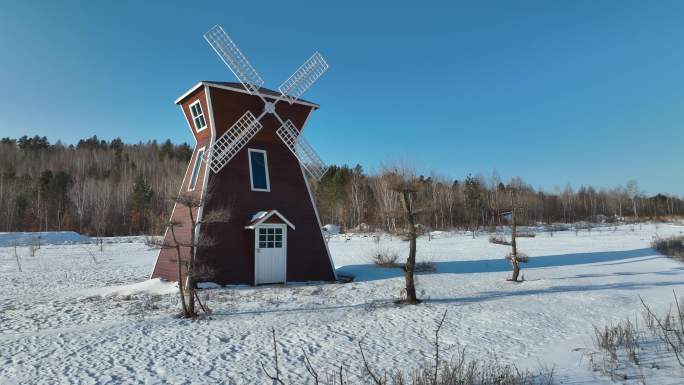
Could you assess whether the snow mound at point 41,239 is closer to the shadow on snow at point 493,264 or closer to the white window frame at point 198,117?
the white window frame at point 198,117

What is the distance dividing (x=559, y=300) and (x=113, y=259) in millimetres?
22672

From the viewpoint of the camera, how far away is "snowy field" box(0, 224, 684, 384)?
6.11 meters

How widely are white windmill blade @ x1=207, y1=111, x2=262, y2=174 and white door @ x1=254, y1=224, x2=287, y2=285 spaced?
8.28 ft

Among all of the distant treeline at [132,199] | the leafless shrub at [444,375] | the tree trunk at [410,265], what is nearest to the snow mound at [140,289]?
the tree trunk at [410,265]

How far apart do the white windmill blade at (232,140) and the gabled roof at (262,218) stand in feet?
6.42

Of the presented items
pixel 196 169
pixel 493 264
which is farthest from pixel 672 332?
pixel 196 169

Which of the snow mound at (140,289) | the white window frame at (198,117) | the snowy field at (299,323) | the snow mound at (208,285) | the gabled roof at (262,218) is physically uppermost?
the white window frame at (198,117)

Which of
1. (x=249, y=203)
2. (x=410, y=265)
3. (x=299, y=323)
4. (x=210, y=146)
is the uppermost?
(x=210, y=146)

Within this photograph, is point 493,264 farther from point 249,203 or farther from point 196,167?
point 196,167

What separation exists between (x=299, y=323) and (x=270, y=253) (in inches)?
192

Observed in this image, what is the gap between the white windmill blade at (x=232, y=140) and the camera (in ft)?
41.7

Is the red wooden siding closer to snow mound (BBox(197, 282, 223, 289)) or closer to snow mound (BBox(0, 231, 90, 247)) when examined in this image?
snow mound (BBox(197, 282, 223, 289))

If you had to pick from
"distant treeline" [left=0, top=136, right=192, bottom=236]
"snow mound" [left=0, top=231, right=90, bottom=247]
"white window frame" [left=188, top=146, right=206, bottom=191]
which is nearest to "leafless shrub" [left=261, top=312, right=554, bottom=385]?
"white window frame" [left=188, top=146, right=206, bottom=191]

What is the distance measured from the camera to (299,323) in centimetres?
866
